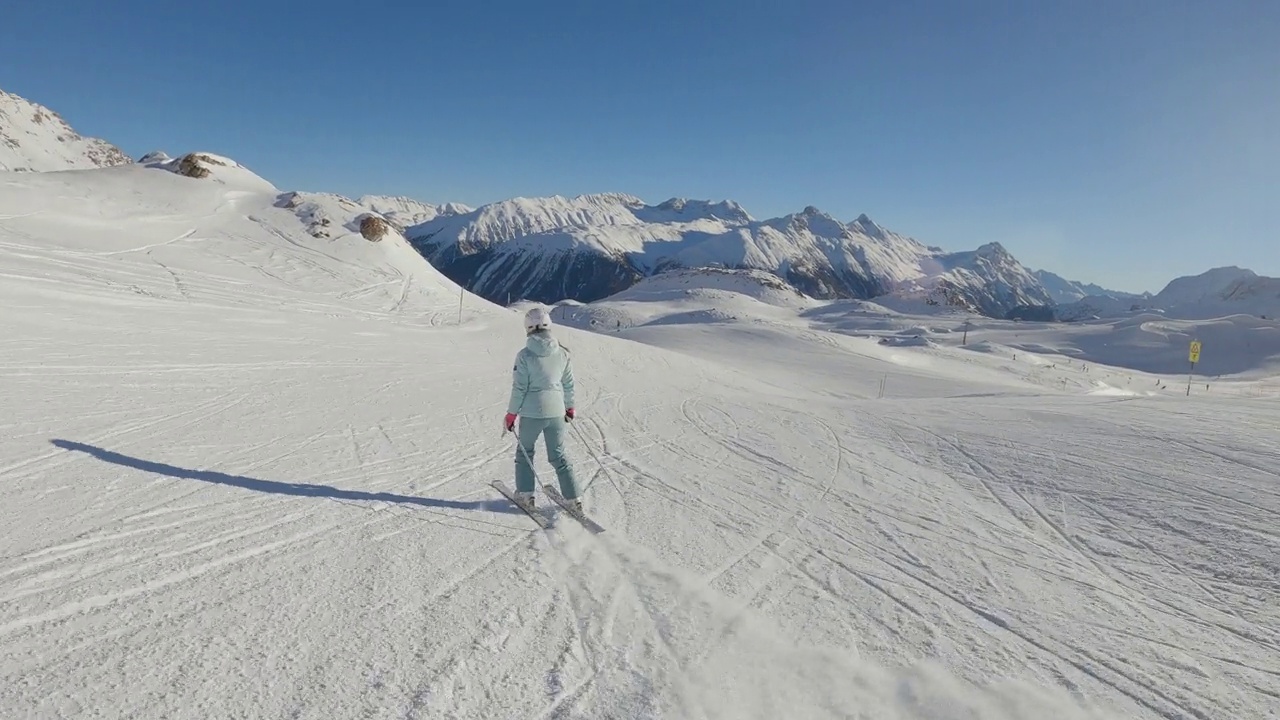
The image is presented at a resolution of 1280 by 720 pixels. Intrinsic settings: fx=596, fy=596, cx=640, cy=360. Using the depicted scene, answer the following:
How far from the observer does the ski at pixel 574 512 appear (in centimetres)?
549

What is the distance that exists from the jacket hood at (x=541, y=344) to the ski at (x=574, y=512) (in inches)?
55.0

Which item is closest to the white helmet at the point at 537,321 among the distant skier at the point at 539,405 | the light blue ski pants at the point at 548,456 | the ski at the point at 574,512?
the distant skier at the point at 539,405

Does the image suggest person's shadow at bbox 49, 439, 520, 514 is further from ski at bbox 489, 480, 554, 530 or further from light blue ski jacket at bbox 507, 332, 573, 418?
light blue ski jacket at bbox 507, 332, 573, 418

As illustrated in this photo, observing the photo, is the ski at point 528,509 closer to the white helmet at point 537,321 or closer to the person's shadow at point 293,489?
the person's shadow at point 293,489

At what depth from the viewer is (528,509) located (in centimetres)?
575

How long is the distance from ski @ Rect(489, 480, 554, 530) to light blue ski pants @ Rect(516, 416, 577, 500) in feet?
0.52

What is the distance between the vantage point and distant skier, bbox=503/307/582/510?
5.73m

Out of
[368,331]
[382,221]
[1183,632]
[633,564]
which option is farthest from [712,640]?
[382,221]

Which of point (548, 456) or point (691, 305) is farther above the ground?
point (691, 305)

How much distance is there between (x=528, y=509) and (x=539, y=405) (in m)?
1.01

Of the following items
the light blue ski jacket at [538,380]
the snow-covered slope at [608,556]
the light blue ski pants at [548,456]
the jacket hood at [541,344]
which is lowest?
the snow-covered slope at [608,556]

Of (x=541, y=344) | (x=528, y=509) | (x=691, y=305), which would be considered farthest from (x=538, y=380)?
(x=691, y=305)

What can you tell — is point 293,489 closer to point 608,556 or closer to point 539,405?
point 539,405

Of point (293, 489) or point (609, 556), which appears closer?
point (609, 556)
